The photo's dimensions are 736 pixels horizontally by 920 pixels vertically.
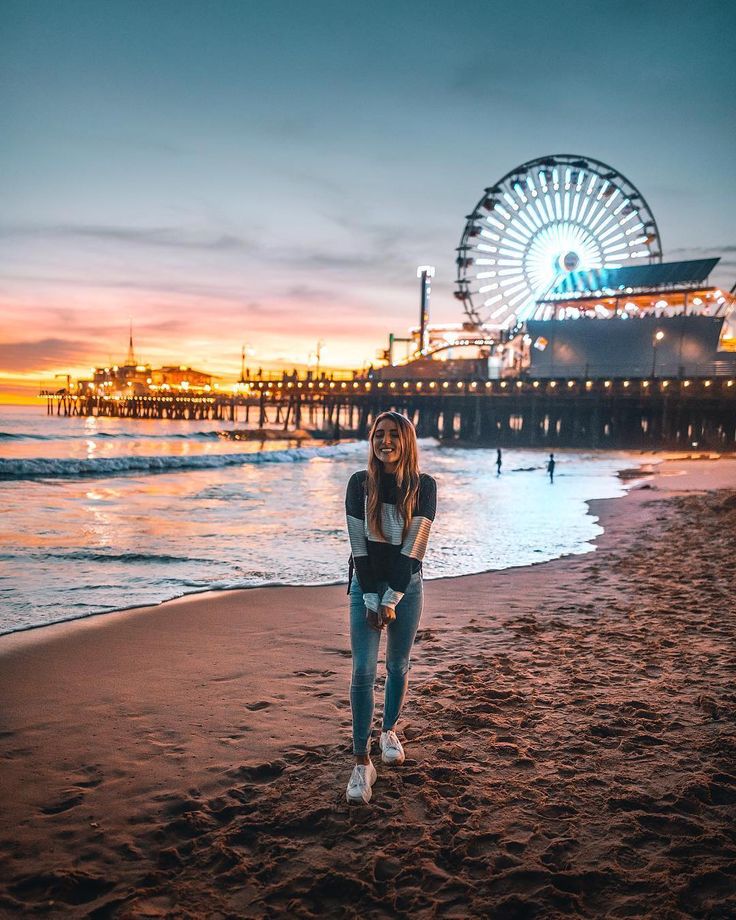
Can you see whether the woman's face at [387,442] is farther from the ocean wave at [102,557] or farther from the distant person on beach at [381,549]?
the ocean wave at [102,557]

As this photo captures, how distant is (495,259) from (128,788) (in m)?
65.4

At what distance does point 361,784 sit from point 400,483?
5.05 feet

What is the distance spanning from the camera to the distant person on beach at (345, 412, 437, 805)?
10.7ft

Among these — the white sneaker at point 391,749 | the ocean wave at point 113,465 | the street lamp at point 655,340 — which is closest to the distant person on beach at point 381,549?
the white sneaker at point 391,749

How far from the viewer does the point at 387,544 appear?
329 centimetres

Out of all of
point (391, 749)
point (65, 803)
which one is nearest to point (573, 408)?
point (391, 749)

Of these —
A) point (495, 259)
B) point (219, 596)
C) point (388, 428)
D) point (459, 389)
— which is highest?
point (495, 259)

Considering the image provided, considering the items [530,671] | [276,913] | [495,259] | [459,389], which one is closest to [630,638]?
[530,671]

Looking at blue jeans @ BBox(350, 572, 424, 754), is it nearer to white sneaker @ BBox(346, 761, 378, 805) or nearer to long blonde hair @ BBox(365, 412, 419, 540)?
white sneaker @ BBox(346, 761, 378, 805)

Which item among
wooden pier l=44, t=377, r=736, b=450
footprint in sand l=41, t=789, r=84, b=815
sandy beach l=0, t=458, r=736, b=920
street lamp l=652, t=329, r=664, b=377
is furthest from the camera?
street lamp l=652, t=329, r=664, b=377

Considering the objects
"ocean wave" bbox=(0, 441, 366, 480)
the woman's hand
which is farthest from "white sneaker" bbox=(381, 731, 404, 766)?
"ocean wave" bbox=(0, 441, 366, 480)

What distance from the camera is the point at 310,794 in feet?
11.0

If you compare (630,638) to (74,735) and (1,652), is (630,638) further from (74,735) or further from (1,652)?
(1,652)

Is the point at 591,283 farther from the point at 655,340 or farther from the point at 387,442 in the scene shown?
the point at 387,442
